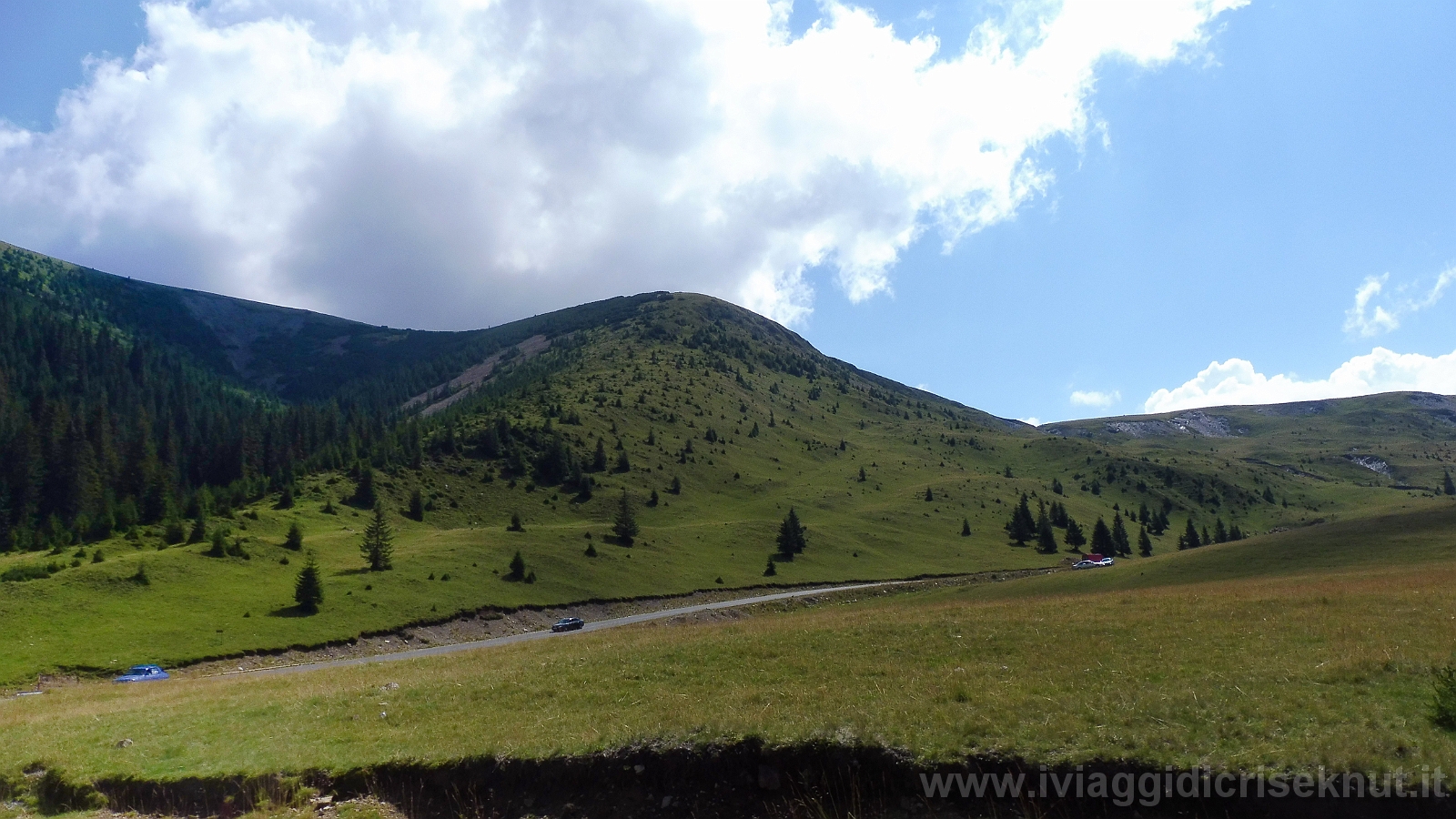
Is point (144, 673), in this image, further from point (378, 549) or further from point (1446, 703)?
point (1446, 703)

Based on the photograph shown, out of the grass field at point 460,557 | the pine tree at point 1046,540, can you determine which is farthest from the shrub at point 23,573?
the pine tree at point 1046,540

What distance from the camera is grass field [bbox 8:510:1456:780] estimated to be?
13.0m

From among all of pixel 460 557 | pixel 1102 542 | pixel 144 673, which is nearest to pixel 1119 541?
pixel 1102 542

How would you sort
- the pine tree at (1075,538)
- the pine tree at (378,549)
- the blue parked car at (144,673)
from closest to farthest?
1. the blue parked car at (144,673)
2. the pine tree at (378,549)
3. the pine tree at (1075,538)

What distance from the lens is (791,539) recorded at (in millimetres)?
141125

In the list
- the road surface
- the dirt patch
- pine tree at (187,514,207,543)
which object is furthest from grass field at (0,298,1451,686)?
the road surface

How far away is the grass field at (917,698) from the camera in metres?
13.0

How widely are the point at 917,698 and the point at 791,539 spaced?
12661 centimetres

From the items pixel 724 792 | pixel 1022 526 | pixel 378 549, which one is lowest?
pixel 1022 526

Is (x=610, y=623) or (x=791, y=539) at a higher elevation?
(x=791, y=539)

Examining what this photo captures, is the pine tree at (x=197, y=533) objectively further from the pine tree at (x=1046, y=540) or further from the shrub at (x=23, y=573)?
the pine tree at (x=1046, y=540)

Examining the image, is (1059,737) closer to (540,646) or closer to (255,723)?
(255,723)

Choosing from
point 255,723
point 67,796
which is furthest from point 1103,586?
point 67,796

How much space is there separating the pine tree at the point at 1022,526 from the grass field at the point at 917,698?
146182 millimetres
